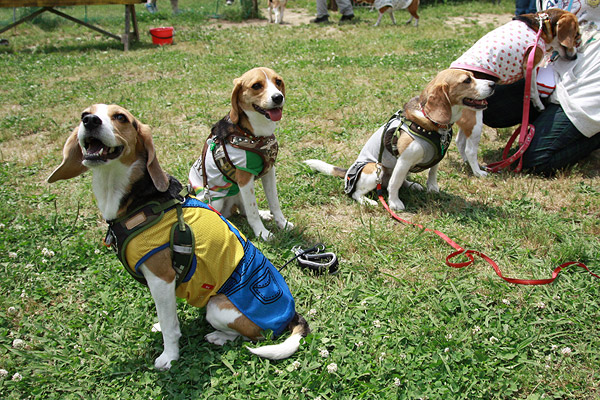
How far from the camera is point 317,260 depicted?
3623mm

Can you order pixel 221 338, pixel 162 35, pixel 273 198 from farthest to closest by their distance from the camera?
1. pixel 162 35
2. pixel 273 198
3. pixel 221 338

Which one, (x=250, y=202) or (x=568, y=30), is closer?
(x=250, y=202)

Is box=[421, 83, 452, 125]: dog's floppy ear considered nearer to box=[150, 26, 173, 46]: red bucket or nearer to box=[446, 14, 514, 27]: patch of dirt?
box=[150, 26, 173, 46]: red bucket

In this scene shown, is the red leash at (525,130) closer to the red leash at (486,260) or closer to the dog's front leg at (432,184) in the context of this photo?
the dog's front leg at (432,184)

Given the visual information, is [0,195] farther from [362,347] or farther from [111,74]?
[111,74]

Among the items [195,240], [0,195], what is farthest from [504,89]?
[0,195]

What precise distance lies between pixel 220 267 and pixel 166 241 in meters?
0.36

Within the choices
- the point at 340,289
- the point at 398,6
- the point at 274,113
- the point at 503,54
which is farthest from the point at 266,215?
the point at 398,6

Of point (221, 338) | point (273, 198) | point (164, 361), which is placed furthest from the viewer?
point (273, 198)

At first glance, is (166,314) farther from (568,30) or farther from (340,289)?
(568,30)

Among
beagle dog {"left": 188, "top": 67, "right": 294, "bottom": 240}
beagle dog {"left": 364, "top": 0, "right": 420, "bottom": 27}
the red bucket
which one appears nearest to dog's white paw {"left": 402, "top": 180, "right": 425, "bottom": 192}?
beagle dog {"left": 188, "top": 67, "right": 294, "bottom": 240}

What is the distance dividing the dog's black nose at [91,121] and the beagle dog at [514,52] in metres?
4.22

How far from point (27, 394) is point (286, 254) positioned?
6.83 ft

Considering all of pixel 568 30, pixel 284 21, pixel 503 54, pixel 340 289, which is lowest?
pixel 340 289
